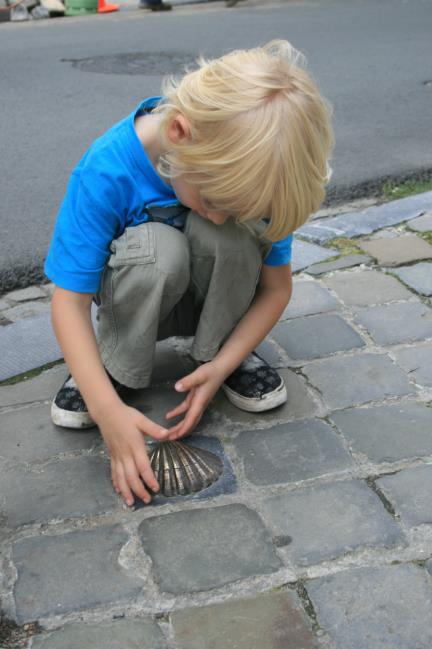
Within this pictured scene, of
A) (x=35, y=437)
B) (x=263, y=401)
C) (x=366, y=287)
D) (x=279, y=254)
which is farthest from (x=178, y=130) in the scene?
(x=366, y=287)

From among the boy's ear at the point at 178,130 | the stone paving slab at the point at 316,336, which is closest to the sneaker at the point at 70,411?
the stone paving slab at the point at 316,336

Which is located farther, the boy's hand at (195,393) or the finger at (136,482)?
the boy's hand at (195,393)

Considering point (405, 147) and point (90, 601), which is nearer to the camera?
point (90, 601)

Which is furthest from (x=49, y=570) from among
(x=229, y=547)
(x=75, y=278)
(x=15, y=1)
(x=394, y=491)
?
(x=15, y=1)

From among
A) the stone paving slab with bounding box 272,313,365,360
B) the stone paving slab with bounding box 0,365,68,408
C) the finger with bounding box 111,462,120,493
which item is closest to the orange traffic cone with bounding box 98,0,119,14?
the stone paving slab with bounding box 272,313,365,360

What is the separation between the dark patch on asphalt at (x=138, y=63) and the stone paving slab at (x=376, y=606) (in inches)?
210

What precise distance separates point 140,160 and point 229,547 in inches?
37.1

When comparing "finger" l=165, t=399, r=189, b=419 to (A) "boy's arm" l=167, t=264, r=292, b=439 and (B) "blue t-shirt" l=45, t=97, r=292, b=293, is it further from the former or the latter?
(B) "blue t-shirt" l=45, t=97, r=292, b=293

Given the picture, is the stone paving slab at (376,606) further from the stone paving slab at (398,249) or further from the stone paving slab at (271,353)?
the stone paving slab at (398,249)

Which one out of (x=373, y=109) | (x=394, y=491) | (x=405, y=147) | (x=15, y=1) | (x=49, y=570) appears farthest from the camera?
(x=15, y=1)

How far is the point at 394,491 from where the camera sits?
1945 mm

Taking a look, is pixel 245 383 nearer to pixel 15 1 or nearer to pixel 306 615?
pixel 306 615

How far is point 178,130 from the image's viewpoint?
5.93 feet

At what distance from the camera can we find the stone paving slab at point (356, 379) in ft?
7.66
